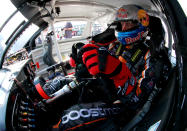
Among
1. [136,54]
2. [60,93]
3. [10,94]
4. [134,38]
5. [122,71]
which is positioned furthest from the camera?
[136,54]

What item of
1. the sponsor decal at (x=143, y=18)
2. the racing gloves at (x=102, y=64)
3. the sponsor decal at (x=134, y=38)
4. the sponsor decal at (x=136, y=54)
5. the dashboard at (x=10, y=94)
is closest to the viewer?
the dashboard at (x=10, y=94)

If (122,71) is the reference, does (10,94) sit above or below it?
above

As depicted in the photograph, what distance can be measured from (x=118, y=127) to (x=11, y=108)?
890mm

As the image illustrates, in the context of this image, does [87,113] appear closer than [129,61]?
Yes

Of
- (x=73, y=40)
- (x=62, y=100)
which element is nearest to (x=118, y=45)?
(x=62, y=100)

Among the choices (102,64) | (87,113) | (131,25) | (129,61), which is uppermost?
(131,25)

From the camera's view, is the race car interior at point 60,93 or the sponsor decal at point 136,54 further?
the sponsor decal at point 136,54

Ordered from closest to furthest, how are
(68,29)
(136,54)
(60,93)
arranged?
1. (60,93)
2. (136,54)
3. (68,29)

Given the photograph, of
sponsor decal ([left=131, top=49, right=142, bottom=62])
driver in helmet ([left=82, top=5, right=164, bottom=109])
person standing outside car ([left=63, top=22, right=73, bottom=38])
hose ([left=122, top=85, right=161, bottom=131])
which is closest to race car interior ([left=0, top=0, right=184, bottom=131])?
hose ([left=122, top=85, right=161, bottom=131])

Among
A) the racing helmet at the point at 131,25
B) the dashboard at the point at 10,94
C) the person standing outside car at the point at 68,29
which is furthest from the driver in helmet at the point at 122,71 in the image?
the person standing outside car at the point at 68,29

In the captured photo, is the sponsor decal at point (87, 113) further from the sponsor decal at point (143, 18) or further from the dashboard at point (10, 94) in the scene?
the sponsor decal at point (143, 18)

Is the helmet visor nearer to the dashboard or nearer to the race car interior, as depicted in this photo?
the race car interior

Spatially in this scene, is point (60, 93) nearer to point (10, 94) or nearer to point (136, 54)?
point (10, 94)

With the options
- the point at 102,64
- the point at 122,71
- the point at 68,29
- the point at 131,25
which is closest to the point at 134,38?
the point at 131,25
